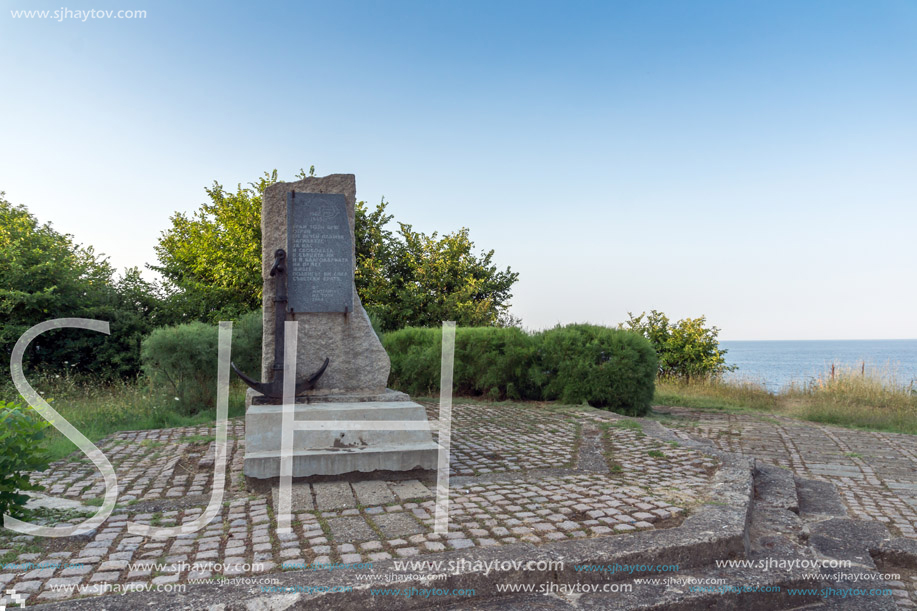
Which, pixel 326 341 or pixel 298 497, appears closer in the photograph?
pixel 298 497

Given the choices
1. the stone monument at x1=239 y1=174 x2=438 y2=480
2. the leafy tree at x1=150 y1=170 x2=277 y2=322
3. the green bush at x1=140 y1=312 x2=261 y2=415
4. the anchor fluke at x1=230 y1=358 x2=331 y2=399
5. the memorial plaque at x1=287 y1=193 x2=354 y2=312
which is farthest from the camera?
the leafy tree at x1=150 y1=170 x2=277 y2=322

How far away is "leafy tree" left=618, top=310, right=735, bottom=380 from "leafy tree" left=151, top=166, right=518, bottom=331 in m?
4.37

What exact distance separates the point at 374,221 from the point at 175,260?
8.94 metres

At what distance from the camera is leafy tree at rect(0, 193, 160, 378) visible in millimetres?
12656

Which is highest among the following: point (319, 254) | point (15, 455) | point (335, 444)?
point (319, 254)

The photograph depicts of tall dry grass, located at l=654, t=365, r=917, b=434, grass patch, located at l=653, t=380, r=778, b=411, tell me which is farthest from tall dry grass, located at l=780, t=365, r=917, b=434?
grass patch, located at l=653, t=380, r=778, b=411

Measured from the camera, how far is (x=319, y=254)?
5.64 m

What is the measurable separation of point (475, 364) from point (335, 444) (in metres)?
6.82

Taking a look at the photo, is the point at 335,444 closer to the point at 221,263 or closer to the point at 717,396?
the point at 717,396

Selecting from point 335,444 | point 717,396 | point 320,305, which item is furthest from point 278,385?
point 717,396

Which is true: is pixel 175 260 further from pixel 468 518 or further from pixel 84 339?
pixel 468 518

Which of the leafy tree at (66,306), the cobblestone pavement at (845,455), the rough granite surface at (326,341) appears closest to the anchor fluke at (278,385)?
the rough granite surface at (326,341)

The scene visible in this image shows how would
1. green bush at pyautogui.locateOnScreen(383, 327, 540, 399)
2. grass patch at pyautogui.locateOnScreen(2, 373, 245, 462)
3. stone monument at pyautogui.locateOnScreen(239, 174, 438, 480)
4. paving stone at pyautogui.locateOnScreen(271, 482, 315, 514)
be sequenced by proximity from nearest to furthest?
paving stone at pyautogui.locateOnScreen(271, 482, 315, 514)
stone monument at pyautogui.locateOnScreen(239, 174, 438, 480)
grass patch at pyautogui.locateOnScreen(2, 373, 245, 462)
green bush at pyautogui.locateOnScreen(383, 327, 540, 399)

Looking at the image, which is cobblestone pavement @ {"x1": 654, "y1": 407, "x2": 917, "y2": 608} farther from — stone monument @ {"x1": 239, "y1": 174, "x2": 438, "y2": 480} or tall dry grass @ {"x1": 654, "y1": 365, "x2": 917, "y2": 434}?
stone monument @ {"x1": 239, "y1": 174, "x2": 438, "y2": 480}
